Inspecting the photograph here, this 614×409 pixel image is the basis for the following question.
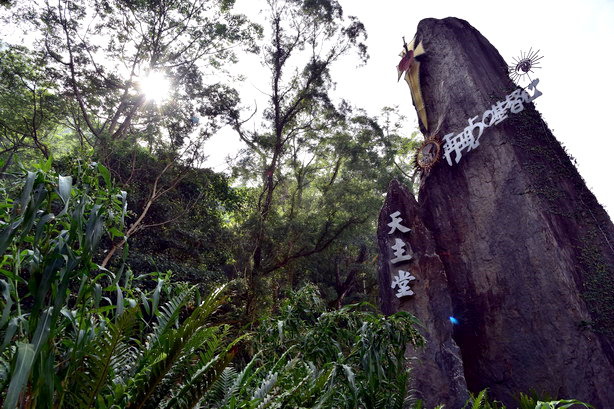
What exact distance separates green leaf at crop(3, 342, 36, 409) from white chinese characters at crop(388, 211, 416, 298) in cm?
477

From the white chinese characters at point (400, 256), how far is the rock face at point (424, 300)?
31 millimetres

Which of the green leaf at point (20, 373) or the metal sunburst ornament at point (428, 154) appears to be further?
the metal sunburst ornament at point (428, 154)

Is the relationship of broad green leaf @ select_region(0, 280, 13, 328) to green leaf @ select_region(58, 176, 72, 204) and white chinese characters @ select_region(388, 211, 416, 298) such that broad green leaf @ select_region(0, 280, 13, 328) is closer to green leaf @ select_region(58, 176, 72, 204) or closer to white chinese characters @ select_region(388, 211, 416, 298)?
green leaf @ select_region(58, 176, 72, 204)

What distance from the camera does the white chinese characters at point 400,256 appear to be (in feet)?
16.7

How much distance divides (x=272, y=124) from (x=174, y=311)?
780cm

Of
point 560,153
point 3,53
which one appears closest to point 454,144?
point 560,153

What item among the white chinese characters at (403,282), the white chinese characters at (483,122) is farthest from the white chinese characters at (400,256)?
the white chinese characters at (483,122)

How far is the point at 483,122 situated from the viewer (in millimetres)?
5555

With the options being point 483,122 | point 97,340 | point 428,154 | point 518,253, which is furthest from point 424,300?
point 97,340

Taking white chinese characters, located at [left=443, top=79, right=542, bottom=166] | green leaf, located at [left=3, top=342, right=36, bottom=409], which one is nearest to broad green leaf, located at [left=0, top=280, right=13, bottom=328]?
green leaf, located at [left=3, top=342, right=36, bottom=409]

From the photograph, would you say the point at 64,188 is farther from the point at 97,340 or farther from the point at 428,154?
the point at 428,154

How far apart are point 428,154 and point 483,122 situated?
100 cm

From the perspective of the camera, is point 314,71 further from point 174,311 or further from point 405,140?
point 174,311

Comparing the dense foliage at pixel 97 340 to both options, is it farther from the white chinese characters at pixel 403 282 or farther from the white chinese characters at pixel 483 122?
the white chinese characters at pixel 483 122
